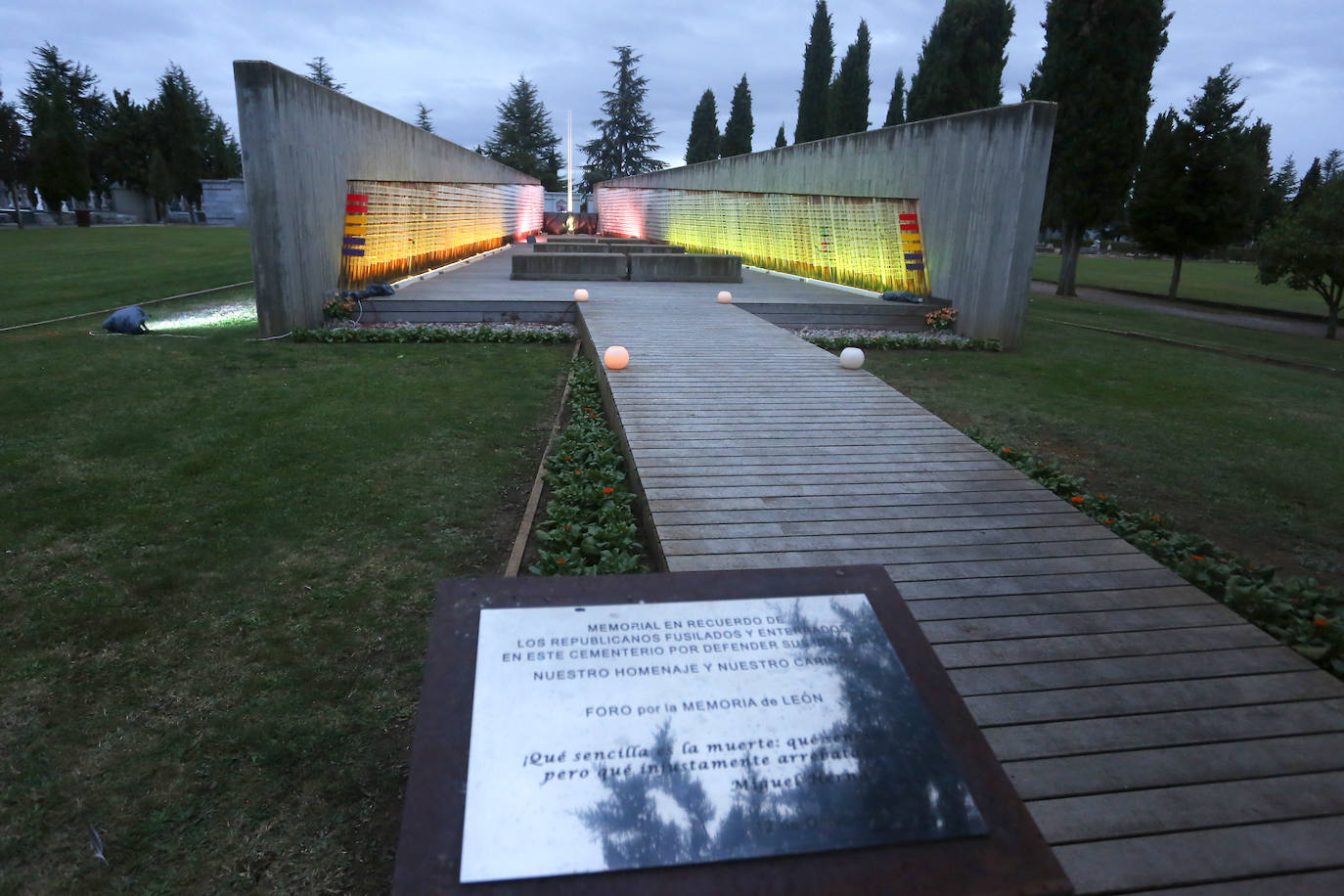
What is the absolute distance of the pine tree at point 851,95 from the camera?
30.5m

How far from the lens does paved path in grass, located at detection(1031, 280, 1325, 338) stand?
17000 mm

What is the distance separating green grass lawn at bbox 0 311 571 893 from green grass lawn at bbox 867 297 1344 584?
4176 millimetres

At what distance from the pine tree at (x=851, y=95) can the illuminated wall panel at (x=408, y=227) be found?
14612 millimetres

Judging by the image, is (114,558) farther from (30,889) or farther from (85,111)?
(85,111)

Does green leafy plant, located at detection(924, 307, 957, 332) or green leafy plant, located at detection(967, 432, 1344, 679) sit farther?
green leafy plant, located at detection(924, 307, 957, 332)

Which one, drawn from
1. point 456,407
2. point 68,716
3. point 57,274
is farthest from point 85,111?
point 68,716

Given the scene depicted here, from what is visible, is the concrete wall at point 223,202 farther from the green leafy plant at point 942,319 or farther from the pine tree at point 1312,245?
the pine tree at point 1312,245

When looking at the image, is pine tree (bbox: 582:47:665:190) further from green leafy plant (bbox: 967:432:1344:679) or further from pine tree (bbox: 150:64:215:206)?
green leafy plant (bbox: 967:432:1344:679)

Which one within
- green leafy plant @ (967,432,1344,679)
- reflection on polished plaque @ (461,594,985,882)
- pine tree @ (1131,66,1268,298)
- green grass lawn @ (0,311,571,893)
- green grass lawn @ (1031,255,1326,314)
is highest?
pine tree @ (1131,66,1268,298)

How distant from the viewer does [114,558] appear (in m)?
4.01

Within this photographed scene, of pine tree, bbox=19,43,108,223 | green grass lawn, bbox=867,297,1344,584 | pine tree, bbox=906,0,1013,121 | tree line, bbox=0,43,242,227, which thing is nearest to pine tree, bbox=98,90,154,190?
tree line, bbox=0,43,242,227

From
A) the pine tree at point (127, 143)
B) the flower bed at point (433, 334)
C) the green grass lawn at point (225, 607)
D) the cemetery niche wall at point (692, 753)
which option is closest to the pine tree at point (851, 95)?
the flower bed at point (433, 334)

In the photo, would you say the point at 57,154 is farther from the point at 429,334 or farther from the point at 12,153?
the point at 429,334

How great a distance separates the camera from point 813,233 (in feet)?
51.9
